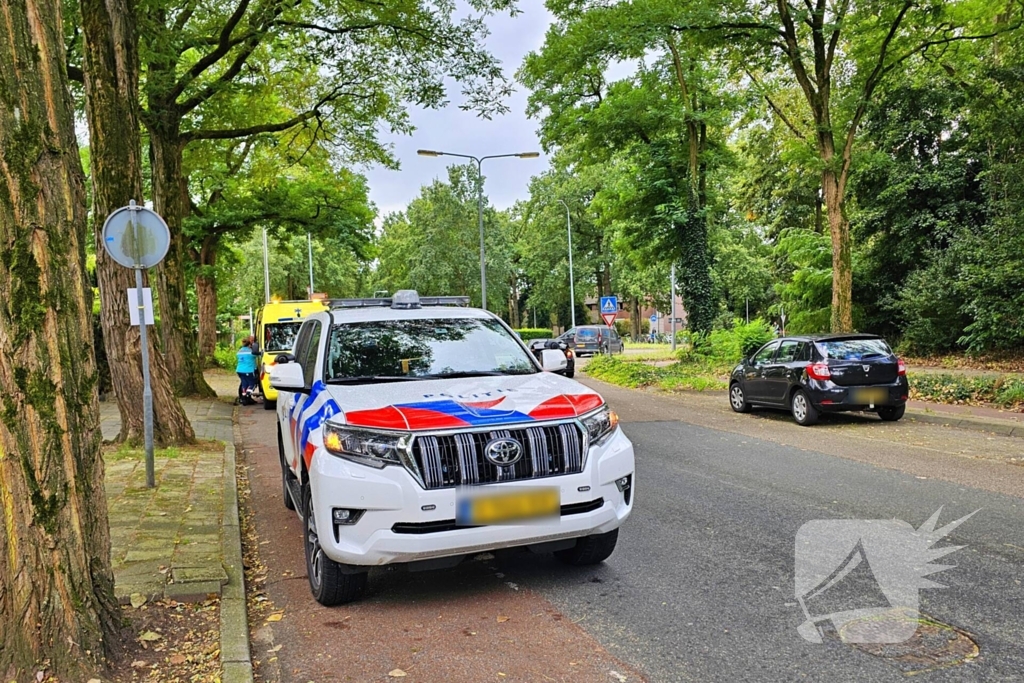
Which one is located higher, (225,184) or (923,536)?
(225,184)

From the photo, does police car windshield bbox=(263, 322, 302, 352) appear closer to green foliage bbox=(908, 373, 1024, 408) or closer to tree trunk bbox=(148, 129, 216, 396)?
tree trunk bbox=(148, 129, 216, 396)

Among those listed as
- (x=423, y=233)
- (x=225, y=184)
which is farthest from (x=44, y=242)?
(x=423, y=233)

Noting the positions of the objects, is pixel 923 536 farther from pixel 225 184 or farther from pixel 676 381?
pixel 225 184

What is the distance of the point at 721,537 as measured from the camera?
19.0ft

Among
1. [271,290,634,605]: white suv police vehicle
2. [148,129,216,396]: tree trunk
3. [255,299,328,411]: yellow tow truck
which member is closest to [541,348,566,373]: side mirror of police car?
[271,290,634,605]: white suv police vehicle

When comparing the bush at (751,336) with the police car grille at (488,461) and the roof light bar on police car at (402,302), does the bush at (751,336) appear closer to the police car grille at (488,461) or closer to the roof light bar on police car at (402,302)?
the roof light bar on police car at (402,302)

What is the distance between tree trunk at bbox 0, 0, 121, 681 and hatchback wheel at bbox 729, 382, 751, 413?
12.4 m

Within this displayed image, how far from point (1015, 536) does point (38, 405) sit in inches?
253

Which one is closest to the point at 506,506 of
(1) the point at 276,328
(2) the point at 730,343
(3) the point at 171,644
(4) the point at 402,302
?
(3) the point at 171,644

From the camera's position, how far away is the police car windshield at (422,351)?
533cm

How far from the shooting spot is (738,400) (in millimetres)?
14672

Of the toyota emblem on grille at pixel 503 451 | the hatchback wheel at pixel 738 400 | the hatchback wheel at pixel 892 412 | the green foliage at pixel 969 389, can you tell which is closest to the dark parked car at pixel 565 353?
the toyota emblem on grille at pixel 503 451

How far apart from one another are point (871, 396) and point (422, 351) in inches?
359

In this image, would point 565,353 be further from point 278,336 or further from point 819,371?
point 278,336
